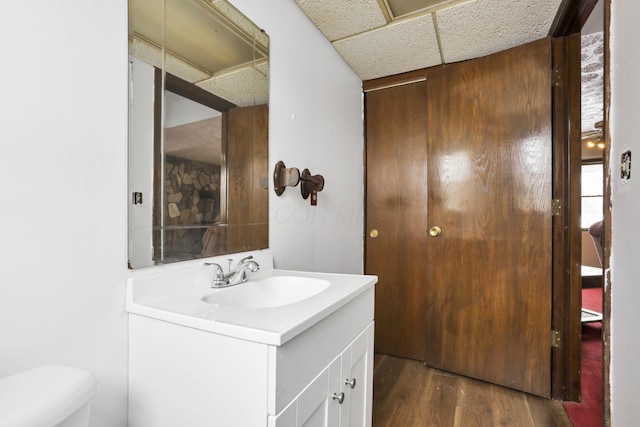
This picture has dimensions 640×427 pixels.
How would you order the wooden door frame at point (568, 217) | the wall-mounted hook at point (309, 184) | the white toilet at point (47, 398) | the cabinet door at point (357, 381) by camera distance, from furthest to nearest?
1. the wooden door frame at point (568, 217)
2. the wall-mounted hook at point (309, 184)
3. the cabinet door at point (357, 381)
4. the white toilet at point (47, 398)

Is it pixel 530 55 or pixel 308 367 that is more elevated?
Result: pixel 530 55

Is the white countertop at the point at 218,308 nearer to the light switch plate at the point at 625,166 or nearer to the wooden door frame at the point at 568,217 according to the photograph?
the light switch plate at the point at 625,166

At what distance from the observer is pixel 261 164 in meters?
1.32

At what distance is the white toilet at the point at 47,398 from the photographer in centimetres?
45

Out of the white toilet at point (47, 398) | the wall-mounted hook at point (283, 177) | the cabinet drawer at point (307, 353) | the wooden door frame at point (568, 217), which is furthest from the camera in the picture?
the wooden door frame at point (568, 217)

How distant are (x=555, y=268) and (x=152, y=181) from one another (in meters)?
2.04

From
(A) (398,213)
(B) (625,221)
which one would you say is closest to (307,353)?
(B) (625,221)

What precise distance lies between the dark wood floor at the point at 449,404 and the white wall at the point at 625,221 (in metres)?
0.75

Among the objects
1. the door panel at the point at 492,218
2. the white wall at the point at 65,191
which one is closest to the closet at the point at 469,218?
the door panel at the point at 492,218

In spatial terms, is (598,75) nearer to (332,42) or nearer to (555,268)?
(555,268)

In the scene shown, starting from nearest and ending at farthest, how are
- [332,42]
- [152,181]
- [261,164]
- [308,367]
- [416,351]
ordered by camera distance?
[308,367]
[152,181]
[261,164]
[332,42]
[416,351]

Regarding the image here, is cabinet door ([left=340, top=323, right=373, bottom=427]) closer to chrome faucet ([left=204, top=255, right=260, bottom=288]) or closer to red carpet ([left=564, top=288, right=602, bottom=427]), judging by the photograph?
chrome faucet ([left=204, top=255, right=260, bottom=288])

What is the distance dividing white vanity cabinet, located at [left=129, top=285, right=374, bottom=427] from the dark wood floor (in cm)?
85

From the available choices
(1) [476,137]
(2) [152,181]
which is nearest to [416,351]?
(1) [476,137]
